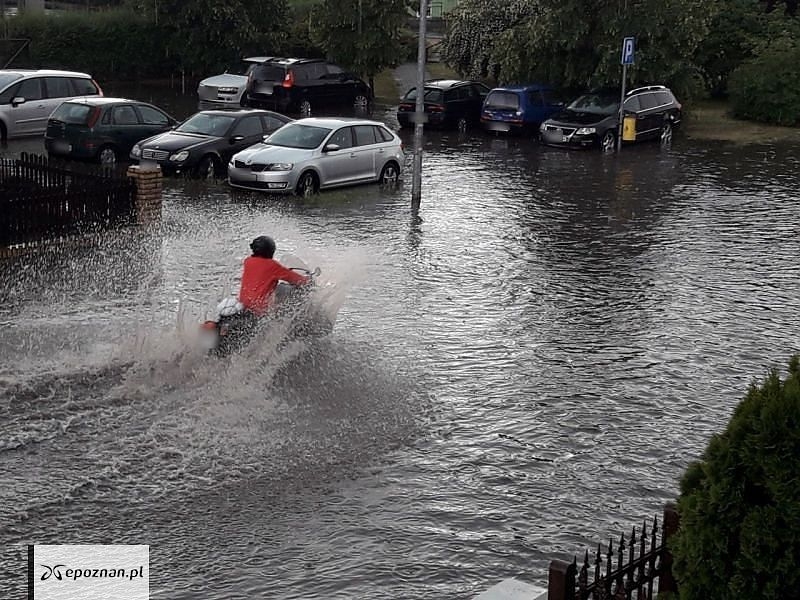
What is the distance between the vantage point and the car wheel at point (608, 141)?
29484mm

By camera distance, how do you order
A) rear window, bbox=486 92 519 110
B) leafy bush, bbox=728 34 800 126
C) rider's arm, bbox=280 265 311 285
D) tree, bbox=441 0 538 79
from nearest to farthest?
rider's arm, bbox=280 265 311 285 < rear window, bbox=486 92 519 110 < leafy bush, bbox=728 34 800 126 < tree, bbox=441 0 538 79

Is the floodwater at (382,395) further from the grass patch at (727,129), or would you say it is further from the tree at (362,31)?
the tree at (362,31)

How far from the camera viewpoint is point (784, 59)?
116ft

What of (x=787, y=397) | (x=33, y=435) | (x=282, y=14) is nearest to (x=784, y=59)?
(x=282, y=14)

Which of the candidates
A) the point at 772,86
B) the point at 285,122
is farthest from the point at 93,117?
the point at 772,86

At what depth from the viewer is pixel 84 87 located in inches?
1108

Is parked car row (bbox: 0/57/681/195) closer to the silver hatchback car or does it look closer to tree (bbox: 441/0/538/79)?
the silver hatchback car

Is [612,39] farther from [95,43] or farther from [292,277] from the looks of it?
[292,277]

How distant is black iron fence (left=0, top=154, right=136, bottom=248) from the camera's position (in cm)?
1588

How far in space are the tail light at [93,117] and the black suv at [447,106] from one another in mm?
11048

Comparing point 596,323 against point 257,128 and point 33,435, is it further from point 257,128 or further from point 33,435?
point 257,128

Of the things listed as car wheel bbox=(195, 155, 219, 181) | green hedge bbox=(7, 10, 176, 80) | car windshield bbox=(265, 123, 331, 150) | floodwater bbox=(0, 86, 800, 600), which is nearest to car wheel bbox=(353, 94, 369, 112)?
green hedge bbox=(7, 10, 176, 80)

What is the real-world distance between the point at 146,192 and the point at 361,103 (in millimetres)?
19675

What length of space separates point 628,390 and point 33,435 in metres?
5.60
